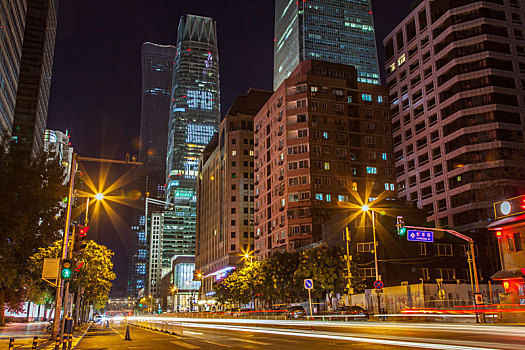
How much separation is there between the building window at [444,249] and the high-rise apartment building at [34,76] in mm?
83653

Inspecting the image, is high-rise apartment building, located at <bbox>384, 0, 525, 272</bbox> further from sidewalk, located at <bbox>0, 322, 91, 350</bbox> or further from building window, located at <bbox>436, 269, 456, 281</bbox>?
sidewalk, located at <bbox>0, 322, 91, 350</bbox>

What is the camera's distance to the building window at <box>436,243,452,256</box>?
70544 mm

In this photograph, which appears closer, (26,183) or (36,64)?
(26,183)

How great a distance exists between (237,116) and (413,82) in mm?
55040

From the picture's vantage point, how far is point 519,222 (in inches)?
1893

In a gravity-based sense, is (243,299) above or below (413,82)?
below

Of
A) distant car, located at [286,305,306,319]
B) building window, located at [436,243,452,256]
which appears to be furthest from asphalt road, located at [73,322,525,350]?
building window, located at [436,243,452,256]

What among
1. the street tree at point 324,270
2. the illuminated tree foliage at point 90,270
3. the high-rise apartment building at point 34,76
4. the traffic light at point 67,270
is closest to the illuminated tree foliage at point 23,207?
the traffic light at point 67,270

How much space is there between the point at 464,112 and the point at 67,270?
8540 cm

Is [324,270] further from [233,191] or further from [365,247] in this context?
[233,191]

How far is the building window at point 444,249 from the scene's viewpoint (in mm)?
70544

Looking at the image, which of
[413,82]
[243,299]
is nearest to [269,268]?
[243,299]

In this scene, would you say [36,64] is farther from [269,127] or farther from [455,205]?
[455,205]

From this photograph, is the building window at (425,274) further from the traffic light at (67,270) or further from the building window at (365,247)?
the traffic light at (67,270)
